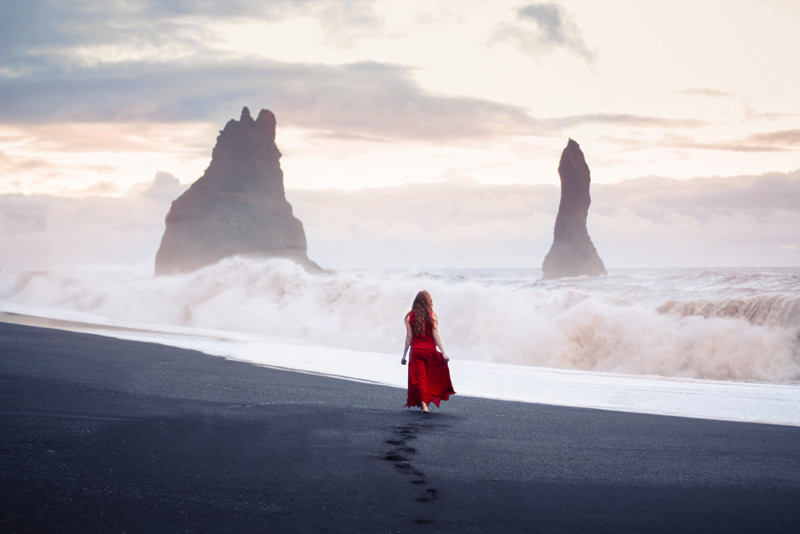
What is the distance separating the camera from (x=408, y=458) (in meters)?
6.79

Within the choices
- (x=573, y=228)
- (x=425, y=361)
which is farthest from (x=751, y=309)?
(x=573, y=228)

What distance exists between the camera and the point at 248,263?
1558 inches

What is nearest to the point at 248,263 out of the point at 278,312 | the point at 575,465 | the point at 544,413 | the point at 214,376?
the point at 278,312

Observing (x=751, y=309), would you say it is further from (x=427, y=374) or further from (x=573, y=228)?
(x=573, y=228)

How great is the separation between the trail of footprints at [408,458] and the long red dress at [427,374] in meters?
1.21

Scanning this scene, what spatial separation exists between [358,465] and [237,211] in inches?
4246

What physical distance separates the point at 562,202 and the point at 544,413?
104293 millimetres

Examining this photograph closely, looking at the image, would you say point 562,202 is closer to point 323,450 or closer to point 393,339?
point 393,339

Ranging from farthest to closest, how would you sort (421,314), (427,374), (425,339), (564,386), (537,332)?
(537,332) → (564,386) → (421,314) → (425,339) → (427,374)

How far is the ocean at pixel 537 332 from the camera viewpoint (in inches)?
529

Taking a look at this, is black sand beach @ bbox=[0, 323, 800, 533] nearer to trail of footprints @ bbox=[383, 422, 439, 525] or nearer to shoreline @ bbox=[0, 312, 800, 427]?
trail of footprints @ bbox=[383, 422, 439, 525]

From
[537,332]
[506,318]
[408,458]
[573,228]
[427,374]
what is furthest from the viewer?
[573,228]

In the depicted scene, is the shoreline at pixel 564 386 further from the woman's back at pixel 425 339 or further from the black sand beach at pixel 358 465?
the woman's back at pixel 425 339

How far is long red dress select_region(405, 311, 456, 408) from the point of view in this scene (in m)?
10.0
